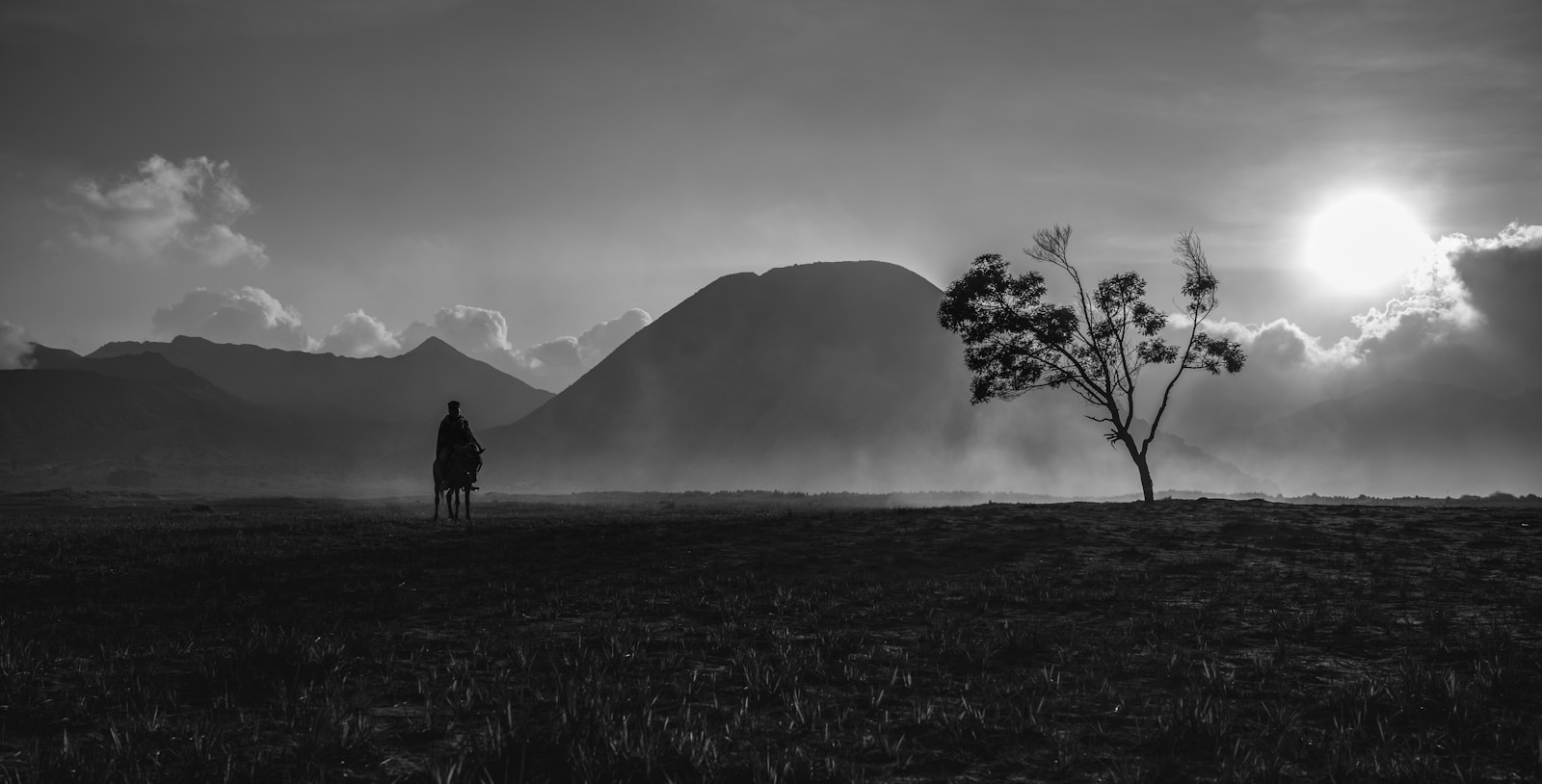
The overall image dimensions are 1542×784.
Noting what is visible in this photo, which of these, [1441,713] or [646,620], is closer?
[1441,713]

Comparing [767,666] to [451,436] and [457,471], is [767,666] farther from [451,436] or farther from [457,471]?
[451,436]

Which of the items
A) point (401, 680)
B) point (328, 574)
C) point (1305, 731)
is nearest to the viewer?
point (1305, 731)

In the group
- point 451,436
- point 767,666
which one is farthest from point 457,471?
point 767,666

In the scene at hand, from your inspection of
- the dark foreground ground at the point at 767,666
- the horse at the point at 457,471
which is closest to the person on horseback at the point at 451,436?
the horse at the point at 457,471

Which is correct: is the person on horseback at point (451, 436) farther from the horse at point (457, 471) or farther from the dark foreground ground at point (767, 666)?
the dark foreground ground at point (767, 666)

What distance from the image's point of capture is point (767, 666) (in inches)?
335

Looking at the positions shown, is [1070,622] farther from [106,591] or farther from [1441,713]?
[106,591]

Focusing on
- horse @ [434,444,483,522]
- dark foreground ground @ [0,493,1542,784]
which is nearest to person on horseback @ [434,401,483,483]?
horse @ [434,444,483,522]

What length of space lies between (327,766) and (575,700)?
185cm

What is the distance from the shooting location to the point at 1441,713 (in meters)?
6.94

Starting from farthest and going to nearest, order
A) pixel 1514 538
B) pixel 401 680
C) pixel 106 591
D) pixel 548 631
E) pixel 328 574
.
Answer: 1. pixel 1514 538
2. pixel 328 574
3. pixel 106 591
4. pixel 548 631
5. pixel 401 680

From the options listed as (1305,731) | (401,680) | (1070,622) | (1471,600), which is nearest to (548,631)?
(401,680)

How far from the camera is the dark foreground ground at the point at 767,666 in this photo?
19.3ft

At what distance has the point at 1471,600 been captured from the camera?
13.1 meters
